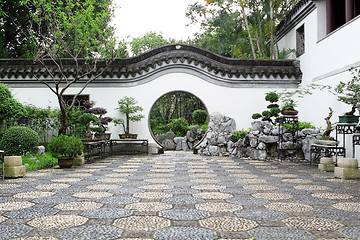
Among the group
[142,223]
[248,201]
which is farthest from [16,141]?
[248,201]

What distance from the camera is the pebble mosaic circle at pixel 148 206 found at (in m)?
3.34

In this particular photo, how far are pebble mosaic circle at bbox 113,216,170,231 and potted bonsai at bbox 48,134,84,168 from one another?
4420 mm

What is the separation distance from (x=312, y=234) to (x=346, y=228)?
0.39 metres

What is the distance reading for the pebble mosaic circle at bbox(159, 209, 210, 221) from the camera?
2.99 meters

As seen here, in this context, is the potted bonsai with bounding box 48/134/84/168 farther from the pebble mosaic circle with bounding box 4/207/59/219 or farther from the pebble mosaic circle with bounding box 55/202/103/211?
the pebble mosaic circle with bounding box 4/207/59/219

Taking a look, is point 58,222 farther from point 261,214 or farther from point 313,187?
point 313,187

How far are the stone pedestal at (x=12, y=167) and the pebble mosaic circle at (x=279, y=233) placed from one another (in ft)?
14.7

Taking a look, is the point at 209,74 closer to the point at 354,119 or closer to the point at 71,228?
the point at 354,119

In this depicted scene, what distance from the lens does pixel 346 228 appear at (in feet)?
8.84

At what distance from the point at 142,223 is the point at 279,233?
116cm

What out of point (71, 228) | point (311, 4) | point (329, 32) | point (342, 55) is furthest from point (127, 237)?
point (311, 4)

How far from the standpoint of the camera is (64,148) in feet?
22.7

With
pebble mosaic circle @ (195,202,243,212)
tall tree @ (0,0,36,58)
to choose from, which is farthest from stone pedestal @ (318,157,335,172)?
tall tree @ (0,0,36,58)

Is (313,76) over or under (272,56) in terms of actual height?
under
